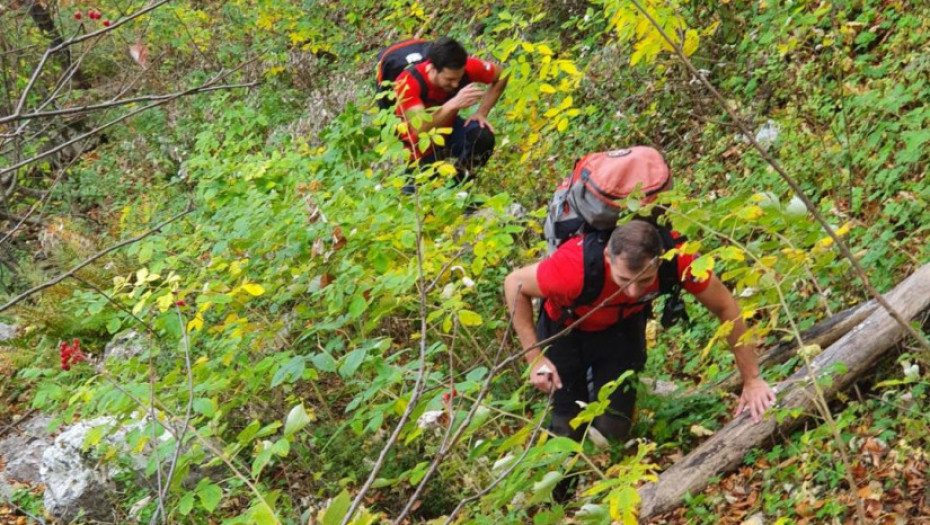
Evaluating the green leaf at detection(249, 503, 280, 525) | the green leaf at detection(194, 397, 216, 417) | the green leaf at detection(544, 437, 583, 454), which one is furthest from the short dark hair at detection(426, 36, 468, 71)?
the green leaf at detection(249, 503, 280, 525)

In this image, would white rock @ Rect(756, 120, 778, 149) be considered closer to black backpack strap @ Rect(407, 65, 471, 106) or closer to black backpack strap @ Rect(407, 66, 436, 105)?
black backpack strap @ Rect(407, 65, 471, 106)

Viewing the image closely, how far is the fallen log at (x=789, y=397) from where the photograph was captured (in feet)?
12.1

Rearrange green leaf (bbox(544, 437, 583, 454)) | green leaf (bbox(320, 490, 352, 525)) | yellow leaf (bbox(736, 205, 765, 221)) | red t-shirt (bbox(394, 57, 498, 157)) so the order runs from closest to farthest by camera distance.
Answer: green leaf (bbox(320, 490, 352, 525)) < green leaf (bbox(544, 437, 583, 454)) < yellow leaf (bbox(736, 205, 765, 221)) < red t-shirt (bbox(394, 57, 498, 157))

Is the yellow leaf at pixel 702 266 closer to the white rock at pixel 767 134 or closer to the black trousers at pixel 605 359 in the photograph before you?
the black trousers at pixel 605 359

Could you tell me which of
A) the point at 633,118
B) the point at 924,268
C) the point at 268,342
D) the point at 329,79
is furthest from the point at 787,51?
the point at 329,79

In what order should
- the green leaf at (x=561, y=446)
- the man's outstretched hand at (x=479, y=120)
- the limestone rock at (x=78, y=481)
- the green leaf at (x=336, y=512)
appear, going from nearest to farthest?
the green leaf at (x=336, y=512) → the green leaf at (x=561, y=446) → the limestone rock at (x=78, y=481) → the man's outstretched hand at (x=479, y=120)

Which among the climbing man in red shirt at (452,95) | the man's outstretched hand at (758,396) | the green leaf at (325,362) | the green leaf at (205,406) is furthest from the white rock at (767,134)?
the green leaf at (205,406)

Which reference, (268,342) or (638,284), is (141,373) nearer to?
(268,342)

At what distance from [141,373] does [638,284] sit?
2459mm

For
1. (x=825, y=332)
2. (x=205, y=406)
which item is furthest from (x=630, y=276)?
(x=205, y=406)

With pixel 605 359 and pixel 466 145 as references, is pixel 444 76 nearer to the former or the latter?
pixel 466 145

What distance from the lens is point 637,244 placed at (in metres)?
3.24

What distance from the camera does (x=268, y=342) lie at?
4750 mm

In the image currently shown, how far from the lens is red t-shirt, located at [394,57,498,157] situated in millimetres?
5426
